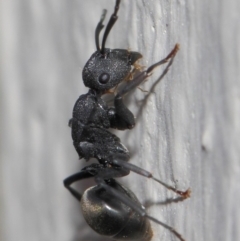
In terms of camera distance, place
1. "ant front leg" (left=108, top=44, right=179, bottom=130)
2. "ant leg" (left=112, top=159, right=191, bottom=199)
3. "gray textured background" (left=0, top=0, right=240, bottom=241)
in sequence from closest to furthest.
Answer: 1. "gray textured background" (left=0, top=0, right=240, bottom=241)
2. "ant leg" (left=112, top=159, right=191, bottom=199)
3. "ant front leg" (left=108, top=44, right=179, bottom=130)

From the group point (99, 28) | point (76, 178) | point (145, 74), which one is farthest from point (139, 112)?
point (76, 178)

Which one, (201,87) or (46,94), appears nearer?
(201,87)

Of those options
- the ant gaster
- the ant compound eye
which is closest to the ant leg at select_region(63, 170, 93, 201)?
the ant gaster

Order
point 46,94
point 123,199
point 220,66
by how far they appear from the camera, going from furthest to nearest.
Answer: point 46,94
point 123,199
point 220,66

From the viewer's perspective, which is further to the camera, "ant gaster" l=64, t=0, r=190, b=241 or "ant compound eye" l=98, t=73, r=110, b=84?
"ant compound eye" l=98, t=73, r=110, b=84

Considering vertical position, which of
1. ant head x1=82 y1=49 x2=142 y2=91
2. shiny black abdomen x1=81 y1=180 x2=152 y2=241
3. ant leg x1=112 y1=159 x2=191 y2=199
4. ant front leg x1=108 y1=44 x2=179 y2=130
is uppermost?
ant head x1=82 y1=49 x2=142 y2=91

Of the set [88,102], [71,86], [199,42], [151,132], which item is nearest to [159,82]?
[151,132]

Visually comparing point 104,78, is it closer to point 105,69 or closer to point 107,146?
point 105,69

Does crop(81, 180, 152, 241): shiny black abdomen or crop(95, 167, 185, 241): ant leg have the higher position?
crop(95, 167, 185, 241): ant leg

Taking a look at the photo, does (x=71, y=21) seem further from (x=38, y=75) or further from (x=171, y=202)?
(x=171, y=202)

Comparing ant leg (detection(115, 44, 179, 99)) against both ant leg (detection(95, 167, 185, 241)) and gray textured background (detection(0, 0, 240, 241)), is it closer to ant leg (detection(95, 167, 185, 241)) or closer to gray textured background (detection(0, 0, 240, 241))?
gray textured background (detection(0, 0, 240, 241))
